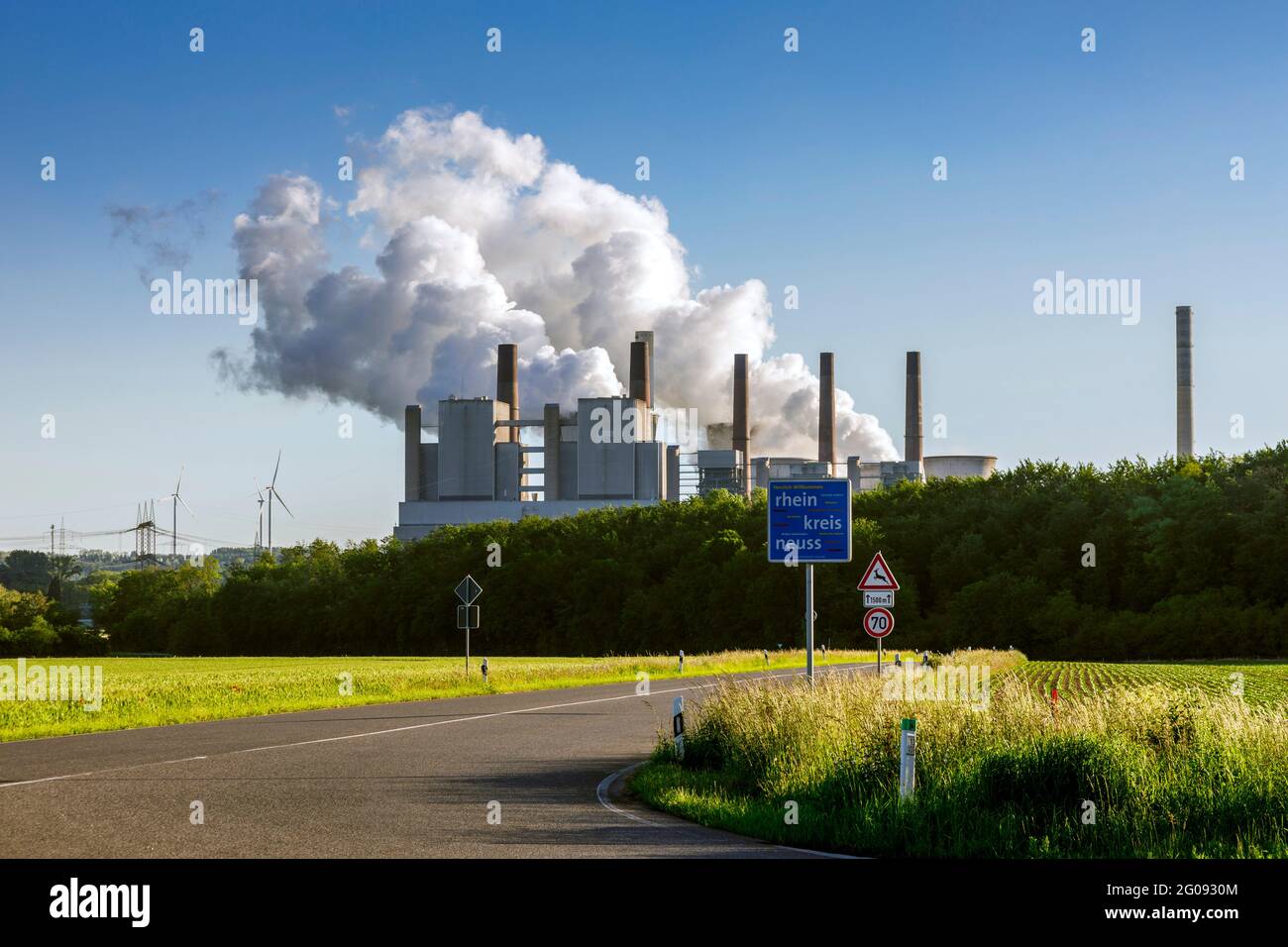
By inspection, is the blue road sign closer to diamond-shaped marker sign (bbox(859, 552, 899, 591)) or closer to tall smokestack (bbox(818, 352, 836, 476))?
diamond-shaped marker sign (bbox(859, 552, 899, 591))

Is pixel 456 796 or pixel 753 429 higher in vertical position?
pixel 753 429

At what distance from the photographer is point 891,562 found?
301ft

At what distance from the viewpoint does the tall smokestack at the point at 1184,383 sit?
92.3 m

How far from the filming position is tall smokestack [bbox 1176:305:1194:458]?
92.3m

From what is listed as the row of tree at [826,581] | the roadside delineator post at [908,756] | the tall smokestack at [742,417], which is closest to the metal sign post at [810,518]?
the roadside delineator post at [908,756]

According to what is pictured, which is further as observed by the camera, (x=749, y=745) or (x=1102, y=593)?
(x=1102, y=593)

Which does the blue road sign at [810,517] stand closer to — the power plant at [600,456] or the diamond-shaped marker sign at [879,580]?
the diamond-shaped marker sign at [879,580]

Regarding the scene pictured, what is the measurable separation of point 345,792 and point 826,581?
3045 inches
